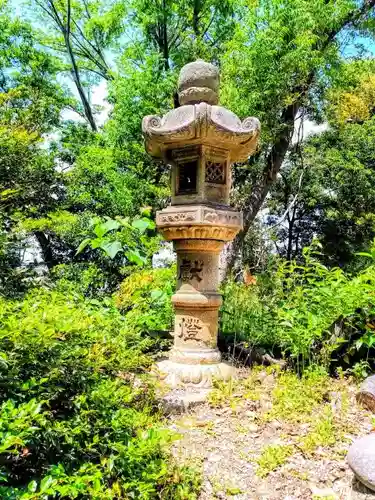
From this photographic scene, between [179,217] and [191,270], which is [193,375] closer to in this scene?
[191,270]

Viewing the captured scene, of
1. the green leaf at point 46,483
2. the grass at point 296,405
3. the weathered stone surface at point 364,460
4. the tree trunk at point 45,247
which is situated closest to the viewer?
the green leaf at point 46,483

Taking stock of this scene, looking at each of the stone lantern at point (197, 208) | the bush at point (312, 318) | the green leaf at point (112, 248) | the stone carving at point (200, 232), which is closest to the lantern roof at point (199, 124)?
the stone lantern at point (197, 208)

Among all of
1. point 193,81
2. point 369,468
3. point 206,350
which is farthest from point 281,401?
point 193,81

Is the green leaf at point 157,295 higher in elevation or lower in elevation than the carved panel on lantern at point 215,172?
lower

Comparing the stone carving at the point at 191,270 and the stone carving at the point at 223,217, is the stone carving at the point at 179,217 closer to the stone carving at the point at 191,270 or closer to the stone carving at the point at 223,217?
the stone carving at the point at 223,217

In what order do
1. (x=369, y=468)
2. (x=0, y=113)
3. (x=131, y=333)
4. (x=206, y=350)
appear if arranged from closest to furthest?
(x=369, y=468) < (x=131, y=333) < (x=206, y=350) < (x=0, y=113)

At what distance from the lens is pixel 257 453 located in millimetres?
2549

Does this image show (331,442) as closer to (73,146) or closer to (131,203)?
(131,203)

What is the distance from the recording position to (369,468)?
81.0 inches

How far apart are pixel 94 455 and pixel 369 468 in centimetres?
123

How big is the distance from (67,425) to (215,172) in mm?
2507

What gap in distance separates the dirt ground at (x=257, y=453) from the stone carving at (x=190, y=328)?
0.65 metres

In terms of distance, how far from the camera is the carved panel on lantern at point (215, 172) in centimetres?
376

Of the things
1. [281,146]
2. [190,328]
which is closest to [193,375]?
[190,328]
